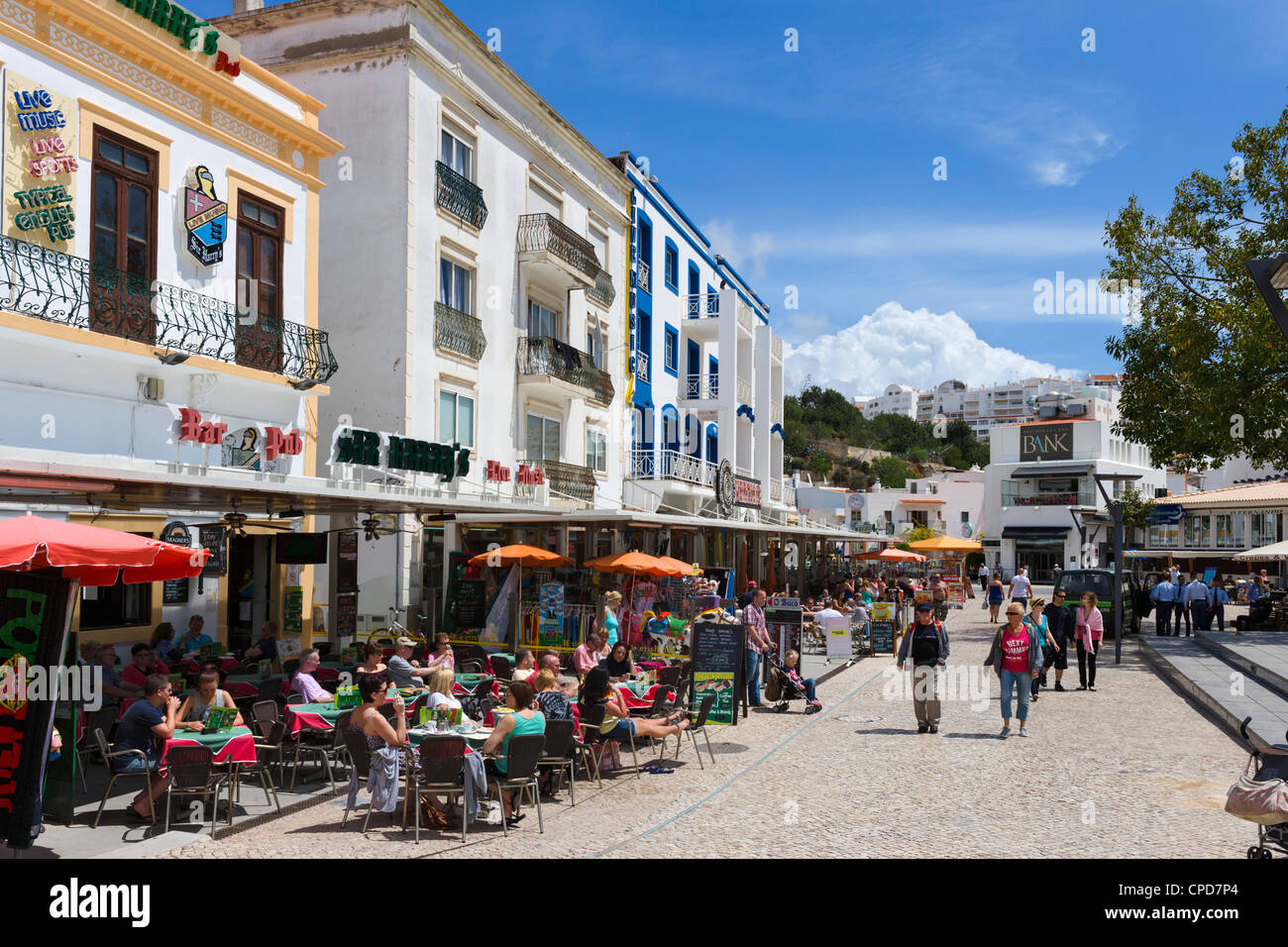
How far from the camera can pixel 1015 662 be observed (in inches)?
513

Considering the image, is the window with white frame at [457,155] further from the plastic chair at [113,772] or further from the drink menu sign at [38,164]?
the plastic chair at [113,772]

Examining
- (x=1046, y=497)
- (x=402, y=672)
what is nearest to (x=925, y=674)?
(x=402, y=672)

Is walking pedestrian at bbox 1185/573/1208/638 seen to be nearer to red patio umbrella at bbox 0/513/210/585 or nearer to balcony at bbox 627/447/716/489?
balcony at bbox 627/447/716/489

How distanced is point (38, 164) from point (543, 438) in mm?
14541

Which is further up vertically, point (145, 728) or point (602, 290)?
point (602, 290)

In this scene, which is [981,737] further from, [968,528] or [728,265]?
[968,528]

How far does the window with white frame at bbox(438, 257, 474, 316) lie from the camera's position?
74.1 ft

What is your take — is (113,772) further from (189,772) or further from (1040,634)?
(1040,634)

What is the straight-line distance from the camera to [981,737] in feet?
42.4

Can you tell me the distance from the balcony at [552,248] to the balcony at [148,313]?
7.58 metres

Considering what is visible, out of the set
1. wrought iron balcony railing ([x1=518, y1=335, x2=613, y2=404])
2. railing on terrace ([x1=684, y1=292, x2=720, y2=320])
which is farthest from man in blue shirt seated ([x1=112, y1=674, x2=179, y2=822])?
railing on terrace ([x1=684, y1=292, x2=720, y2=320])

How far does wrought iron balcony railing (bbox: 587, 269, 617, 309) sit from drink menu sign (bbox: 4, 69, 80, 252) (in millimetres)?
15736

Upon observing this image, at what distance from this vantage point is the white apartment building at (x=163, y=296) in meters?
13.0

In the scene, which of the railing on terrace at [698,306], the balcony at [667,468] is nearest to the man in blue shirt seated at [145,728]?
the balcony at [667,468]
